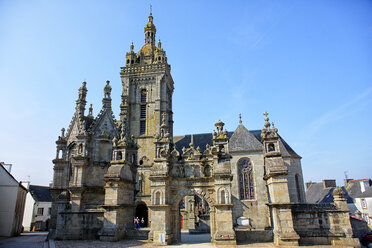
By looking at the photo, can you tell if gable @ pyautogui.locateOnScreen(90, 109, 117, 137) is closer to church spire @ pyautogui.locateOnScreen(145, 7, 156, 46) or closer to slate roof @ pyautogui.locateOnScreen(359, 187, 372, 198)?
church spire @ pyautogui.locateOnScreen(145, 7, 156, 46)

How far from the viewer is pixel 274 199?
46.5 ft

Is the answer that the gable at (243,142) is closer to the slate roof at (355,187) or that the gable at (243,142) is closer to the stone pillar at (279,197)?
the stone pillar at (279,197)

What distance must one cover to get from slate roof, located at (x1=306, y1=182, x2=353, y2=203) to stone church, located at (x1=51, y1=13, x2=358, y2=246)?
33.9 ft

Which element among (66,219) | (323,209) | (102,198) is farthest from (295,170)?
(66,219)

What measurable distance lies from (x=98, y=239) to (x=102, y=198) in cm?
376

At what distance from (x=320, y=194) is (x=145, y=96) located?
1231 inches

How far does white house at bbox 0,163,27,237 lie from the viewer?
22.3 m

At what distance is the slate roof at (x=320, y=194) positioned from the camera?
35.8 m

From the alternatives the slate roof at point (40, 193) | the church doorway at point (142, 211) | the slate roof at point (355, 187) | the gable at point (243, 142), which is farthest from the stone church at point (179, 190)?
the slate roof at point (40, 193)

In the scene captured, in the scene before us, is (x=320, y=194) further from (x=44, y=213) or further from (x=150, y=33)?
(x=44, y=213)

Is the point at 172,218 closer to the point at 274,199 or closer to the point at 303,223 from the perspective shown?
the point at 274,199

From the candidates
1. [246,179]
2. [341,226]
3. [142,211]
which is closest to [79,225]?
[142,211]

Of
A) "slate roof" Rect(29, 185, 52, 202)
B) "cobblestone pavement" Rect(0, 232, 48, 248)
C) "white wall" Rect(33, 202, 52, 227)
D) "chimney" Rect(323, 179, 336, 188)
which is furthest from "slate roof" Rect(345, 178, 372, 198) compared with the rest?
"slate roof" Rect(29, 185, 52, 202)

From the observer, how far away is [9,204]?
22.9 meters
